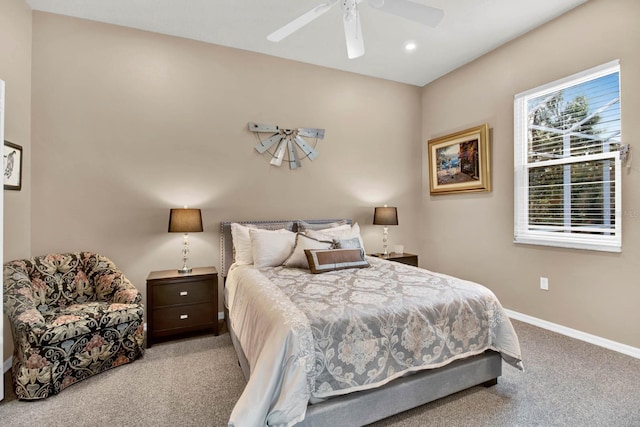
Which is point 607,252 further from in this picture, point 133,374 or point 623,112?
point 133,374

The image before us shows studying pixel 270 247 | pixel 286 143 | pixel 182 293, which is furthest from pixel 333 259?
pixel 286 143

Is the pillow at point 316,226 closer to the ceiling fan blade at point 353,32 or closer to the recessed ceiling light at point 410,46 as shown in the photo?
the ceiling fan blade at point 353,32

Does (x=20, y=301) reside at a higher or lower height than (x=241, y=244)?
lower

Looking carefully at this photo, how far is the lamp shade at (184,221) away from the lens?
10.1ft

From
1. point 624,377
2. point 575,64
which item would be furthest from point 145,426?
point 575,64

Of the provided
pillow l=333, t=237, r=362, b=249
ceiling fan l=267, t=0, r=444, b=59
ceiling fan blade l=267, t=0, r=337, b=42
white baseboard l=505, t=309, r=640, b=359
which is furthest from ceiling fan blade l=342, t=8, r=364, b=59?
white baseboard l=505, t=309, r=640, b=359

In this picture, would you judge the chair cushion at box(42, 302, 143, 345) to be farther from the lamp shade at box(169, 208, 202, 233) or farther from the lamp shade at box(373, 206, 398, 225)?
the lamp shade at box(373, 206, 398, 225)

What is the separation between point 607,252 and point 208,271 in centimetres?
380

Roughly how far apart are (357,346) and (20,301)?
2390 mm

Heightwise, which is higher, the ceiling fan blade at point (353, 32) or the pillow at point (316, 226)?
the ceiling fan blade at point (353, 32)

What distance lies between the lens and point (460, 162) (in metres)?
4.17

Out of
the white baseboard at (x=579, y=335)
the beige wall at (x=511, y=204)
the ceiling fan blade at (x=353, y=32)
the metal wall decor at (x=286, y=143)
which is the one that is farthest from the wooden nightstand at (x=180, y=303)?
the white baseboard at (x=579, y=335)

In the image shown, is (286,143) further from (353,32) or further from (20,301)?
(20,301)

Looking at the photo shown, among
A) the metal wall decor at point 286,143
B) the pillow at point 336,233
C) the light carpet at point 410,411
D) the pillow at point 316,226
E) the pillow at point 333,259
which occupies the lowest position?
the light carpet at point 410,411
